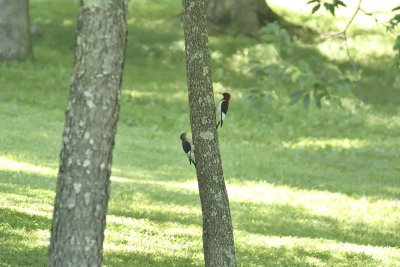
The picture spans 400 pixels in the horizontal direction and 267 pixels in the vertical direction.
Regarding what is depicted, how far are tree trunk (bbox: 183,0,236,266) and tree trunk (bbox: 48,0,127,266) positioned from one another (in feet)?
10.5

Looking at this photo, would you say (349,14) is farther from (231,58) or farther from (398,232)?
(398,232)

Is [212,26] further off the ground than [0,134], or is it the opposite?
[212,26]

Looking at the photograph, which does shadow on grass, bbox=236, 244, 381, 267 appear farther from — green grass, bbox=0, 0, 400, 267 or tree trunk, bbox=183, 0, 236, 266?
tree trunk, bbox=183, 0, 236, 266

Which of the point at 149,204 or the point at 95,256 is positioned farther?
the point at 149,204

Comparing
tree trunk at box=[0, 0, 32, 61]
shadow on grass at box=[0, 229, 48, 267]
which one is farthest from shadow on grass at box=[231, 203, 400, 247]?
tree trunk at box=[0, 0, 32, 61]

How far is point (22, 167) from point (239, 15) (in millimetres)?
21695

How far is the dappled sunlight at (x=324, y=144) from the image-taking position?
2841 cm

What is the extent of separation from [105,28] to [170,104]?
24.7 m

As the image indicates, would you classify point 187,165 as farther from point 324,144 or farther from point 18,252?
point 18,252

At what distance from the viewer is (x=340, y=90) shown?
8.70 m

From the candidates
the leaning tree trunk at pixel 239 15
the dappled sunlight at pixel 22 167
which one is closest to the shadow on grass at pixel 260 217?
the dappled sunlight at pixel 22 167

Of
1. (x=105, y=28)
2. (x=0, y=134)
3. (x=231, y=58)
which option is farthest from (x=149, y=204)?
(x=231, y=58)

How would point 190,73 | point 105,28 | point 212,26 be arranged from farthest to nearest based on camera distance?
point 212,26 → point 190,73 → point 105,28

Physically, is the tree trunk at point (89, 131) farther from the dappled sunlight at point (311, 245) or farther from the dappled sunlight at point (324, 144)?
the dappled sunlight at point (324, 144)
